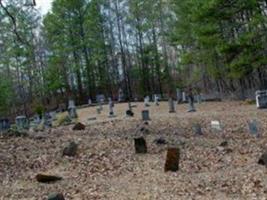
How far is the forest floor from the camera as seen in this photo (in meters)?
8.53

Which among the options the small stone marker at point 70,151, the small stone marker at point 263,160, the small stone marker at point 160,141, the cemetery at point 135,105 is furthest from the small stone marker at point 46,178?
the small stone marker at point 160,141

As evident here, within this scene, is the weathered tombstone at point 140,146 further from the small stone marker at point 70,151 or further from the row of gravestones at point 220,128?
the row of gravestones at point 220,128

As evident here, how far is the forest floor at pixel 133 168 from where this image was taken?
8531mm

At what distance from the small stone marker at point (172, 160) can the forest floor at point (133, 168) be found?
6.3 inches

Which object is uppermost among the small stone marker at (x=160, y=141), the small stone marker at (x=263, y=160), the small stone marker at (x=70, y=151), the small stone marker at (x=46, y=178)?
the small stone marker at (x=70, y=151)

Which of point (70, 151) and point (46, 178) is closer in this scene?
point (46, 178)

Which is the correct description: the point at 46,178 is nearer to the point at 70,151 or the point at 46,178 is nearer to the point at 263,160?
the point at 70,151

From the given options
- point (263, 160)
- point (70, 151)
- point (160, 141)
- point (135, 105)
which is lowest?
point (263, 160)

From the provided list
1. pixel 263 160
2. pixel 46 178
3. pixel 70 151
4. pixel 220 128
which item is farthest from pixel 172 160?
pixel 220 128

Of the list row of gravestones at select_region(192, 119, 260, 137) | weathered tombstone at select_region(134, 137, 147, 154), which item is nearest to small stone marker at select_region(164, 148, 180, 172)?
weathered tombstone at select_region(134, 137, 147, 154)

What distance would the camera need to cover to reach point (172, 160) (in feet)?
32.8

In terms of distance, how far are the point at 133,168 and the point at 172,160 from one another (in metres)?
0.94

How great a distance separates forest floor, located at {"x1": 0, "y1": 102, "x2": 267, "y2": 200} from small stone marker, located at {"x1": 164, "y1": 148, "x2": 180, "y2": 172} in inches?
6.3

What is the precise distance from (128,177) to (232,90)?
1255 inches
